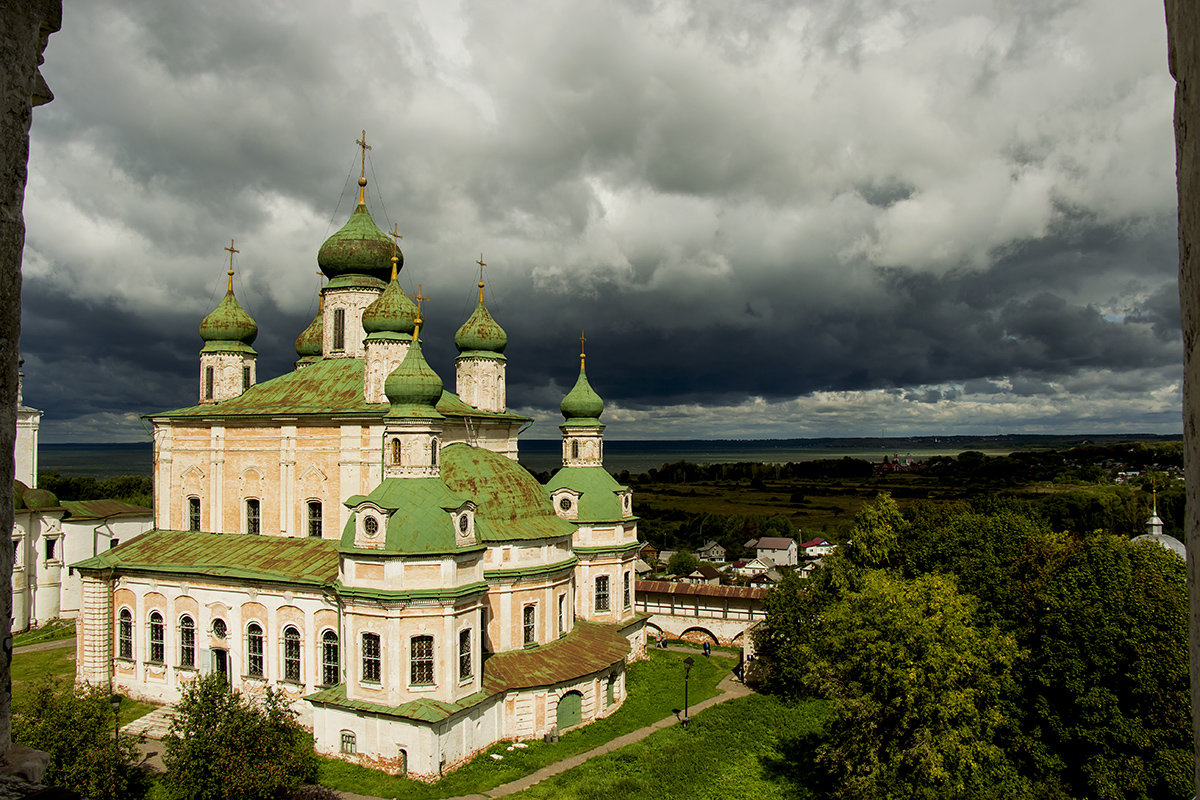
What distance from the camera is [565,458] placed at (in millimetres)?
36594

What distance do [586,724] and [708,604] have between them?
15.7m

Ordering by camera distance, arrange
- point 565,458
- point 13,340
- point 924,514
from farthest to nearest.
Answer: point 924,514 < point 565,458 < point 13,340

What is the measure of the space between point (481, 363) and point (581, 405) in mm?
5121

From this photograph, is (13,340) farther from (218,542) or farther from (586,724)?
(218,542)

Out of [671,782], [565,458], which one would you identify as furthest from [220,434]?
[671,782]

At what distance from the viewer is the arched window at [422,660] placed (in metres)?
23.3

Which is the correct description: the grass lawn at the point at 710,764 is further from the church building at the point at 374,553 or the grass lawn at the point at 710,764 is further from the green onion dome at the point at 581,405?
the green onion dome at the point at 581,405

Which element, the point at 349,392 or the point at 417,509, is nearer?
the point at 417,509

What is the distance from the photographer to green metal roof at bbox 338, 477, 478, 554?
23.7 m

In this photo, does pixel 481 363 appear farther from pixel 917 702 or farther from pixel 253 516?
pixel 917 702

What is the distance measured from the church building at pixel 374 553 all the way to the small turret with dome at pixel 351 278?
0.09 metres

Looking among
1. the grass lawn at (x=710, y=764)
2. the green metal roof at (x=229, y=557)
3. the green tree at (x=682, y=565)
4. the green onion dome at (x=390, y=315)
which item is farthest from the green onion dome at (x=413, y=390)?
the green tree at (x=682, y=565)

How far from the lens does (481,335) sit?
37.1 metres

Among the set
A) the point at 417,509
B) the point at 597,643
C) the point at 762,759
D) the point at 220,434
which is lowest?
the point at 762,759
